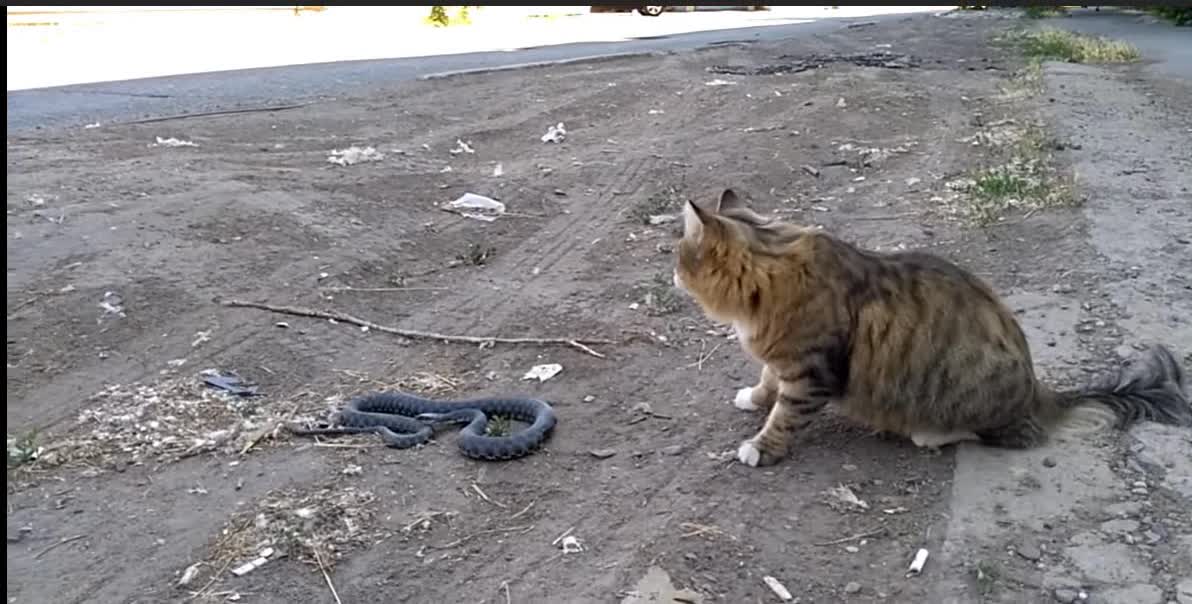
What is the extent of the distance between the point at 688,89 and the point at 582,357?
26.3ft

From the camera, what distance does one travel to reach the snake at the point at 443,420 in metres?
4.45

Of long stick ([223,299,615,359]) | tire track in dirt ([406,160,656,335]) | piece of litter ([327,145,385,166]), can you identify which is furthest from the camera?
piece of litter ([327,145,385,166])

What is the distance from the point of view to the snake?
445 centimetres

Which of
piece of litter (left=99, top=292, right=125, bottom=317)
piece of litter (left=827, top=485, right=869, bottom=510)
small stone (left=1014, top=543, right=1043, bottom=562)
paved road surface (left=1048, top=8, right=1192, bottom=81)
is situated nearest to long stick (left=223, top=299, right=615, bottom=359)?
piece of litter (left=99, top=292, right=125, bottom=317)

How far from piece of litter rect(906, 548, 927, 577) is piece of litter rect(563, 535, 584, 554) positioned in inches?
44.5

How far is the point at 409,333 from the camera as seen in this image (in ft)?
19.1

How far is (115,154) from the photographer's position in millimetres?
8836

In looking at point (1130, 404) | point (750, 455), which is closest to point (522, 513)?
point (750, 455)

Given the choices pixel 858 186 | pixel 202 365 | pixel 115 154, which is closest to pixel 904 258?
pixel 202 365

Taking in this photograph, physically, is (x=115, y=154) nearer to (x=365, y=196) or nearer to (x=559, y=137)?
(x=365, y=196)

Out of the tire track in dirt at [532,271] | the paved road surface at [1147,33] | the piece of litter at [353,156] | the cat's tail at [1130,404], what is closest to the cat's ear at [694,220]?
the cat's tail at [1130,404]

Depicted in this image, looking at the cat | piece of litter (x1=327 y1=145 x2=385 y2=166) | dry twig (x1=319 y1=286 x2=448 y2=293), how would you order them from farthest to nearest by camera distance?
piece of litter (x1=327 y1=145 x2=385 y2=166)
dry twig (x1=319 y1=286 x2=448 y2=293)
the cat

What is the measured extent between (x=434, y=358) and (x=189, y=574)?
210cm

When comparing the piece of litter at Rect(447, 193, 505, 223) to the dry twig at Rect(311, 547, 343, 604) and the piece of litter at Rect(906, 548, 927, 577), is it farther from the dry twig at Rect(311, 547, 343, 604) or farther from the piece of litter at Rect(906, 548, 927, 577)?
the piece of litter at Rect(906, 548, 927, 577)
